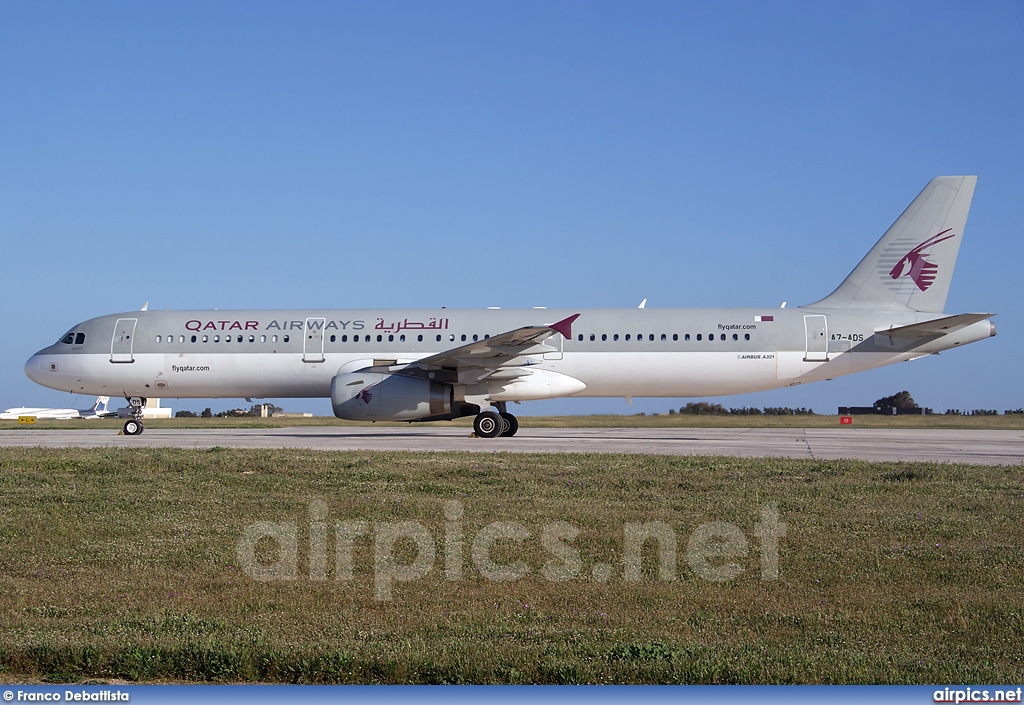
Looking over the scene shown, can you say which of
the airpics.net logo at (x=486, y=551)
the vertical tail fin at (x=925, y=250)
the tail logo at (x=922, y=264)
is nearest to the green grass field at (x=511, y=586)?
the airpics.net logo at (x=486, y=551)

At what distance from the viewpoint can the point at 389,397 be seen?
2366 cm

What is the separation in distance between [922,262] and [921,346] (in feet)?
8.32

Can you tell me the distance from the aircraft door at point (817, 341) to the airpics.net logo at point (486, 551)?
1669cm

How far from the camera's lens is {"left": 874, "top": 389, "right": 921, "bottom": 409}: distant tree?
181 ft

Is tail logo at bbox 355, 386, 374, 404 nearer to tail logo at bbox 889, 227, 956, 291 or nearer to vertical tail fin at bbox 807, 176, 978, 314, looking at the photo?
vertical tail fin at bbox 807, 176, 978, 314

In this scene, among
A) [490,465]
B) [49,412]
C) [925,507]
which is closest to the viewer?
[925,507]

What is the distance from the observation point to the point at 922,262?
26469 millimetres

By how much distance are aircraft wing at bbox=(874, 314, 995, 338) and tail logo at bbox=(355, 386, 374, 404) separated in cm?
1369

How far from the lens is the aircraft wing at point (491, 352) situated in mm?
23422

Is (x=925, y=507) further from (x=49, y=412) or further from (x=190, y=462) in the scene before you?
(x=49, y=412)

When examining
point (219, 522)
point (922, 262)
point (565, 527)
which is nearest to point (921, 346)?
point (922, 262)

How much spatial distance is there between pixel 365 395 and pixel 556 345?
562cm

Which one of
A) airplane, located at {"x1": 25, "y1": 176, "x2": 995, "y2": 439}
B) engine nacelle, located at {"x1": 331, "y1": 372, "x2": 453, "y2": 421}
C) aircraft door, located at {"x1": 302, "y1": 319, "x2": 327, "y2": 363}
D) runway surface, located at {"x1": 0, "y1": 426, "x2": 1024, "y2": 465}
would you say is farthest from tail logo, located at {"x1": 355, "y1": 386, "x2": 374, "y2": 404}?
aircraft door, located at {"x1": 302, "y1": 319, "x2": 327, "y2": 363}

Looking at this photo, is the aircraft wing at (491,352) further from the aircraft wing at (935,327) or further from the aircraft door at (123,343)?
the aircraft door at (123,343)
